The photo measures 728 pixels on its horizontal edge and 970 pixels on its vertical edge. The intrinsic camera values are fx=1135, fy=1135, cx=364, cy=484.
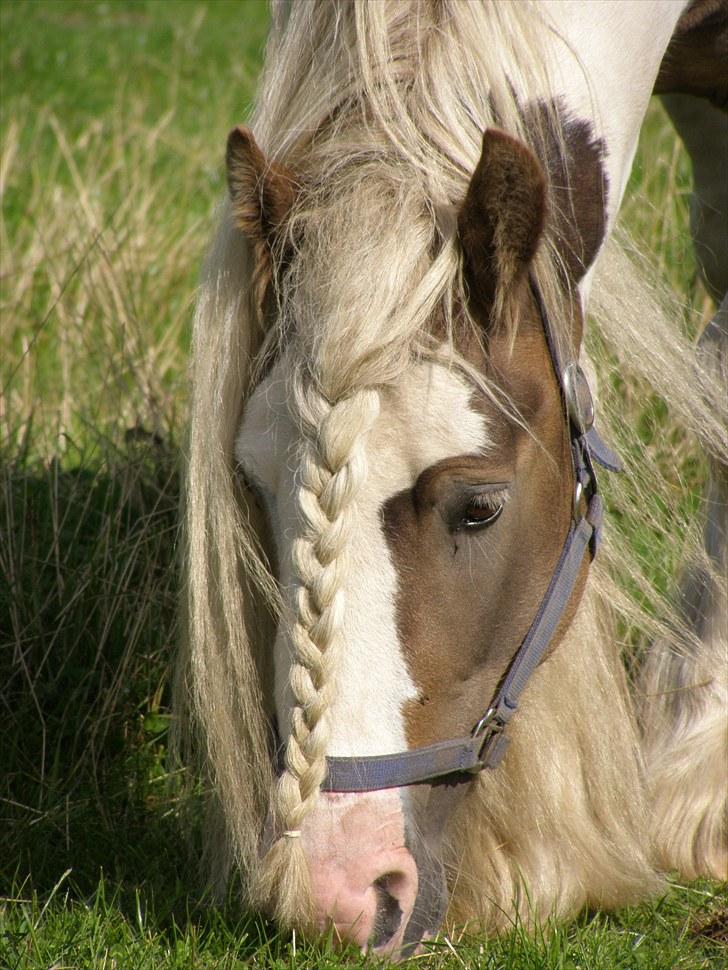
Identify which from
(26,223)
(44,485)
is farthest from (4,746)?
(26,223)

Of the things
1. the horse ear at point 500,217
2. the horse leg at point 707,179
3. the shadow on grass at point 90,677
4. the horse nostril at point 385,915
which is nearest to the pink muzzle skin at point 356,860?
the horse nostril at point 385,915

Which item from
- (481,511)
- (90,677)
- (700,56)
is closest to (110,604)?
(90,677)

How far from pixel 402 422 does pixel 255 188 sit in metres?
0.40

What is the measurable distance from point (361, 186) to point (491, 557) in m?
0.56

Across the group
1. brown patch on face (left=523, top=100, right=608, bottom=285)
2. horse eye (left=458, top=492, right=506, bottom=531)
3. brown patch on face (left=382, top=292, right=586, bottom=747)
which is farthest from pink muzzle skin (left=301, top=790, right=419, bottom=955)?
brown patch on face (left=523, top=100, right=608, bottom=285)

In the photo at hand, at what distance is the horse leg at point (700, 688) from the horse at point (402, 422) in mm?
397

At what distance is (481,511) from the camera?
1604 mm

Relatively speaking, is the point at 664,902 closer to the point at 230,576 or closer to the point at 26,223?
the point at 230,576

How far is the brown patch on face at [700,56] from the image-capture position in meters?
2.15

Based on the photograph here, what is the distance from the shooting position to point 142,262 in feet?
13.6

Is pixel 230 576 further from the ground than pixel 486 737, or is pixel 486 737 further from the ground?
pixel 230 576

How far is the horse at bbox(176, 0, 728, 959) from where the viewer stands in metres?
1.53

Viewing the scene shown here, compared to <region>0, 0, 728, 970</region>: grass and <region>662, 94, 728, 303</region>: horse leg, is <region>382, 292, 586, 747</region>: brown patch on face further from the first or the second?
<region>662, 94, 728, 303</region>: horse leg

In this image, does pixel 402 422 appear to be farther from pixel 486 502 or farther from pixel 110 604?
pixel 110 604
